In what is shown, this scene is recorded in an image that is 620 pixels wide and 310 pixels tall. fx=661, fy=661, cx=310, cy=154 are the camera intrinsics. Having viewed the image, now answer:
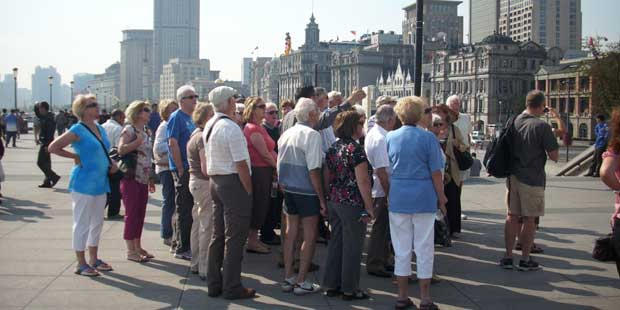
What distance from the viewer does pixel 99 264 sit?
770 cm

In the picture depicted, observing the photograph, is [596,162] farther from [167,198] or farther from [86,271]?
[86,271]

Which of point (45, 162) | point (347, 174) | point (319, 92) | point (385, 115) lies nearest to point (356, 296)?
point (347, 174)

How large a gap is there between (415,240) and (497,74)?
96.8 m

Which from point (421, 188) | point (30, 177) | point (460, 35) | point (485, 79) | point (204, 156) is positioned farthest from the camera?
point (460, 35)

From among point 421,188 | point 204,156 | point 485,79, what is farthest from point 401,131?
point 485,79

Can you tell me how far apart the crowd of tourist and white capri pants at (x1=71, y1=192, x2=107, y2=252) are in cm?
1

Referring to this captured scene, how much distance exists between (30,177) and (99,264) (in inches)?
430

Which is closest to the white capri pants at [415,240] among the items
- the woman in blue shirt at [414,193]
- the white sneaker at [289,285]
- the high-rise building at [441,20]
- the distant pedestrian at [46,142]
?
the woman in blue shirt at [414,193]

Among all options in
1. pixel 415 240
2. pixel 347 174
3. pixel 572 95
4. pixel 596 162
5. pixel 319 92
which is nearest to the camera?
pixel 415 240

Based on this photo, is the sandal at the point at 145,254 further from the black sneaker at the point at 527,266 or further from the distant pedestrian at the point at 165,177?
the black sneaker at the point at 527,266

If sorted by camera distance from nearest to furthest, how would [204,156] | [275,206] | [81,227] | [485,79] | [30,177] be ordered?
[204,156] → [81,227] → [275,206] → [30,177] → [485,79]

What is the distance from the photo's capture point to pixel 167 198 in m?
8.89

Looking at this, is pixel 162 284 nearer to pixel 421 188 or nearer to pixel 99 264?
pixel 99 264

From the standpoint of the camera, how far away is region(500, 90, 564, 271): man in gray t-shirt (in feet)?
24.5
